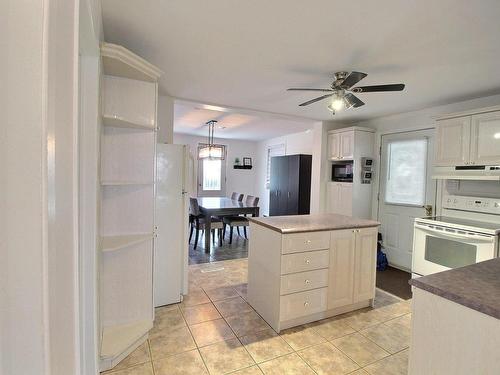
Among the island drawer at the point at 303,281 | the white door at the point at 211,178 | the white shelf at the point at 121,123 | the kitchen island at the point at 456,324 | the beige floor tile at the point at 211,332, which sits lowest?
the beige floor tile at the point at 211,332

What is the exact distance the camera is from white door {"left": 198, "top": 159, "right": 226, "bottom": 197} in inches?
285

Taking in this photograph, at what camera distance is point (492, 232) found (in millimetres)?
2574

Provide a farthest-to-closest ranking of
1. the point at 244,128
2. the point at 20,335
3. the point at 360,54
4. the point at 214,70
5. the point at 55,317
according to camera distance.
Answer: the point at 244,128 → the point at 214,70 → the point at 360,54 → the point at 55,317 → the point at 20,335

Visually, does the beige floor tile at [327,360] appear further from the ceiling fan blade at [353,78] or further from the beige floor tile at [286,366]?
the ceiling fan blade at [353,78]

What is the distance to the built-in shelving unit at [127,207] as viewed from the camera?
1937 millimetres

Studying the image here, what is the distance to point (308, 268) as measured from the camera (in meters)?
2.35

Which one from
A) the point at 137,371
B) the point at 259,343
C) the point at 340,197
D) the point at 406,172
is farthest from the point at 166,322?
the point at 406,172

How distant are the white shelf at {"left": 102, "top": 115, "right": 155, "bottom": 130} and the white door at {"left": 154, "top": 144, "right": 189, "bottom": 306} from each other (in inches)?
22.5

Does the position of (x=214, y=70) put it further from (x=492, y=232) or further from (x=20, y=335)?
(x=492, y=232)

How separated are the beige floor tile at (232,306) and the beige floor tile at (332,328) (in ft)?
2.19

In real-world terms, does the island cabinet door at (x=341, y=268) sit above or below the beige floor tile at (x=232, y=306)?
above

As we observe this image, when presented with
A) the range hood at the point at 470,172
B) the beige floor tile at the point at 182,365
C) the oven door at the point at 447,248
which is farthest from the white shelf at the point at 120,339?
the range hood at the point at 470,172

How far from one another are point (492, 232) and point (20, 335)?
3469mm

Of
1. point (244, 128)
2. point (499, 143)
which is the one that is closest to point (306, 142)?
point (244, 128)
